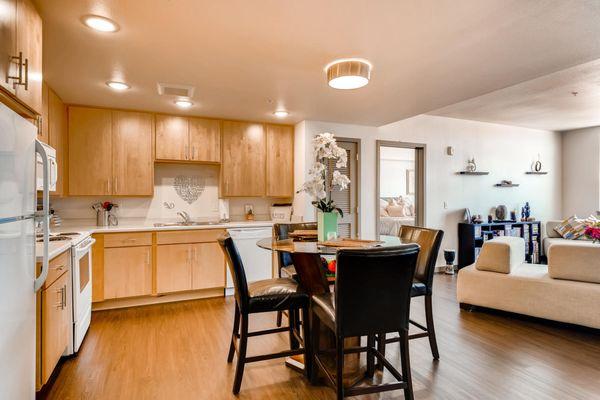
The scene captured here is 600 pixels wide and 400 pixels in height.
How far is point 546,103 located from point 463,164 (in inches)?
58.0

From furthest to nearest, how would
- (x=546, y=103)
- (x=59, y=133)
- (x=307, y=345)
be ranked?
1. (x=546, y=103)
2. (x=59, y=133)
3. (x=307, y=345)

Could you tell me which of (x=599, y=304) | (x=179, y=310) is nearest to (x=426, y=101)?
(x=599, y=304)

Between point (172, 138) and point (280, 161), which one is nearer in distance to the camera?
point (172, 138)

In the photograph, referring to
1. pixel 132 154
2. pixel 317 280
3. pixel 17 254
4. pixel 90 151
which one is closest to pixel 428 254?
pixel 317 280

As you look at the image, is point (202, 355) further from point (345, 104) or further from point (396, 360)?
point (345, 104)

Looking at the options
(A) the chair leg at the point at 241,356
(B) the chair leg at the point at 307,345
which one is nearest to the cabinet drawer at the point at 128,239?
(A) the chair leg at the point at 241,356

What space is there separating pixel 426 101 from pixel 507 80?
32.2 inches

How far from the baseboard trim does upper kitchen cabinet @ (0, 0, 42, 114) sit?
8.57 ft

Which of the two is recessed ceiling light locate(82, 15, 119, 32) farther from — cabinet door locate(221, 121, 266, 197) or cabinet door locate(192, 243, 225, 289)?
cabinet door locate(192, 243, 225, 289)

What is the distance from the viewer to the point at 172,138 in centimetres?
426

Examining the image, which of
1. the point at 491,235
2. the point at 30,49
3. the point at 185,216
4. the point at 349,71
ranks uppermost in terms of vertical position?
the point at 349,71

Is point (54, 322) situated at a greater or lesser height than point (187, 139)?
lesser

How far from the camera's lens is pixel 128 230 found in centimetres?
375

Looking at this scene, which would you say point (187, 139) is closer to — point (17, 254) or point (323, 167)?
point (323, 167)
